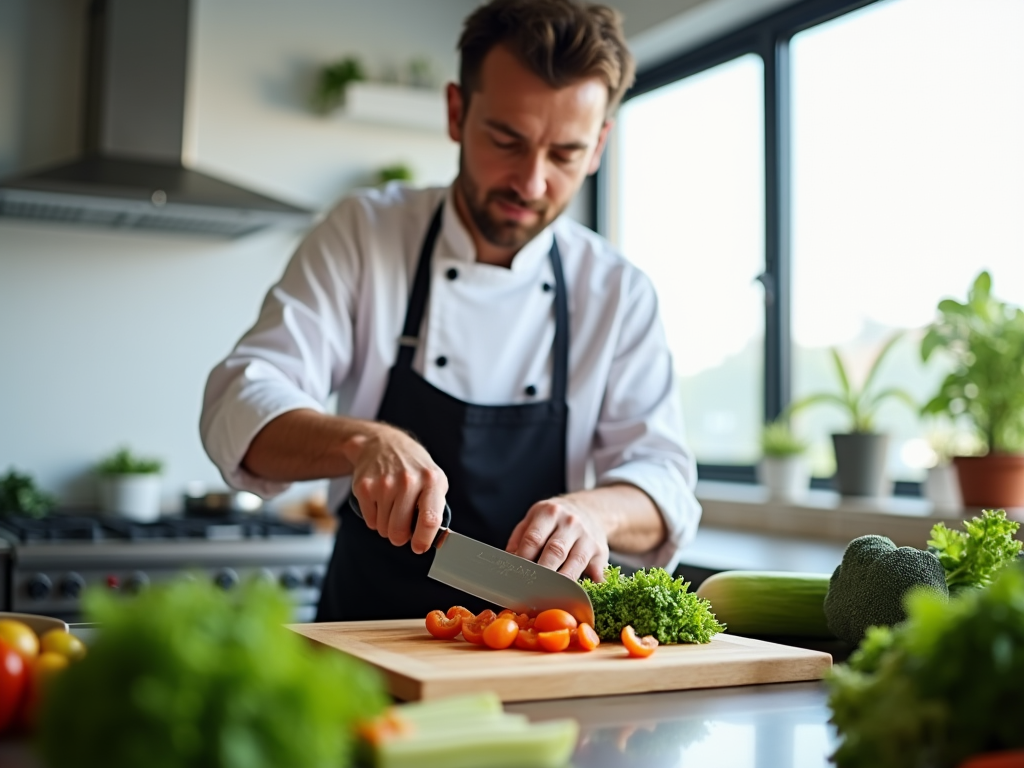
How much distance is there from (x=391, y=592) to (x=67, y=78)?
240 cm

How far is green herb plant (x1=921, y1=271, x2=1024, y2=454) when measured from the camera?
8.05ft

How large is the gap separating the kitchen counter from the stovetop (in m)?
1.96

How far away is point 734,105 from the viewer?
3.54 metres

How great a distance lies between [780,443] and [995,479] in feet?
2.43

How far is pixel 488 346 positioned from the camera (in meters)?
2.04

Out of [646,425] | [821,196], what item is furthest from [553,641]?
[821,196]

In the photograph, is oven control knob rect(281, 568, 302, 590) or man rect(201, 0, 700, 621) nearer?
man rect(201, 0, 700, 621)

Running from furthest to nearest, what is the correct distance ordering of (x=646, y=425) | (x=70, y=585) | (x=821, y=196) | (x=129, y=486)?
(x=129, y=486) → (x=821, y=196) → (x=70, y=585) → (x=646, y=425)

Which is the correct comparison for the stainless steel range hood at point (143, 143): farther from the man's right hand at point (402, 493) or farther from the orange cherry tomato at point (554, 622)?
the orange cherry tomato at point (554, 622)

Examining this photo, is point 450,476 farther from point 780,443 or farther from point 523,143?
point 780,443

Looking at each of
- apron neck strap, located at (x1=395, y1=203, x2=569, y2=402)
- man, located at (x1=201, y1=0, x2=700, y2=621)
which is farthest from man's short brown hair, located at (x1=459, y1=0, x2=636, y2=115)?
apron neck strap, located at (x1=395, y1=203, x2=569, y2=402)

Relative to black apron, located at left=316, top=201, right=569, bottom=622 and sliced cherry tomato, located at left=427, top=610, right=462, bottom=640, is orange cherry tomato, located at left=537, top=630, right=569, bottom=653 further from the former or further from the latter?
black apron, located at left=316, top=201, right=569, bottom=622

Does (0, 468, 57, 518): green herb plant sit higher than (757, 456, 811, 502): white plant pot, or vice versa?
(757, 456, 811, 502): white plant pot

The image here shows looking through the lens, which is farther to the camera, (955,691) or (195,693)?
(955,691)
